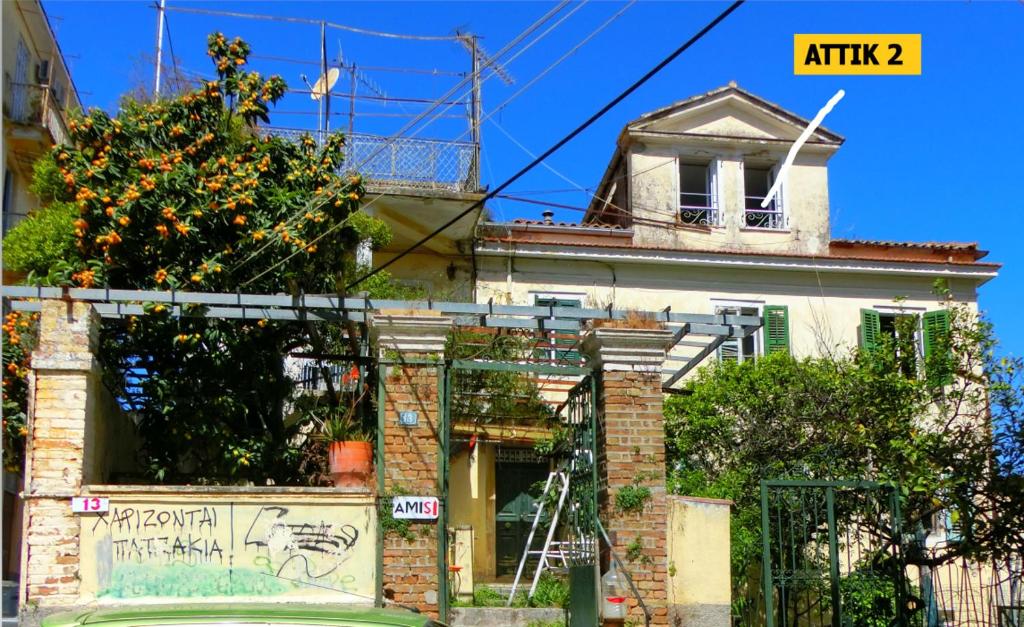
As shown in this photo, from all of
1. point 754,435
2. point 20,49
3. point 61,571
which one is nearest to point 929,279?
point 754,435

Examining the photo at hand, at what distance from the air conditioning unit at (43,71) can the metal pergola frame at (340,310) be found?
16062mm

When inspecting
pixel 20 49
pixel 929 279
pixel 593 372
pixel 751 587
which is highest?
pixel 20 49

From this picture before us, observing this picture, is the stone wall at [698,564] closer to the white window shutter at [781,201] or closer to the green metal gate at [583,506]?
the green metal gate at [583,506]

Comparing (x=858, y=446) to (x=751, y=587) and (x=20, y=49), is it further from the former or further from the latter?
(x=20, y=49)

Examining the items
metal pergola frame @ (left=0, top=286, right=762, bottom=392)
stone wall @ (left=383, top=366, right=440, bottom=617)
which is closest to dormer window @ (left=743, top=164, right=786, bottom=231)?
metal pergola frame @ (left=0, top=286, right=762, bottom=392)

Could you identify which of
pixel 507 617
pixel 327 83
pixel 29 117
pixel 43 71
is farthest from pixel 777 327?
pixel 43 71

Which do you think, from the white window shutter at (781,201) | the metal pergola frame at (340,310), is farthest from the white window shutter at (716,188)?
the metal pergola frame at (340,310)

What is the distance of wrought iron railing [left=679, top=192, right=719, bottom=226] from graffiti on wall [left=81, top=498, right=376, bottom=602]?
1338 centimetres

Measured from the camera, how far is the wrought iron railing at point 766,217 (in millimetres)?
21828

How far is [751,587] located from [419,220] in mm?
9993

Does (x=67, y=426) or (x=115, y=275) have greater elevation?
(x=115, y=275)

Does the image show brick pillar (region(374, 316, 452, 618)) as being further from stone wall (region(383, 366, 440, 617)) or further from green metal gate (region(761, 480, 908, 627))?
green metal gate (region(761, 480, 908, 627))

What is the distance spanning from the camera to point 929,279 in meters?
21.6

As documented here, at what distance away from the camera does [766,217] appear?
21938 millimetres
